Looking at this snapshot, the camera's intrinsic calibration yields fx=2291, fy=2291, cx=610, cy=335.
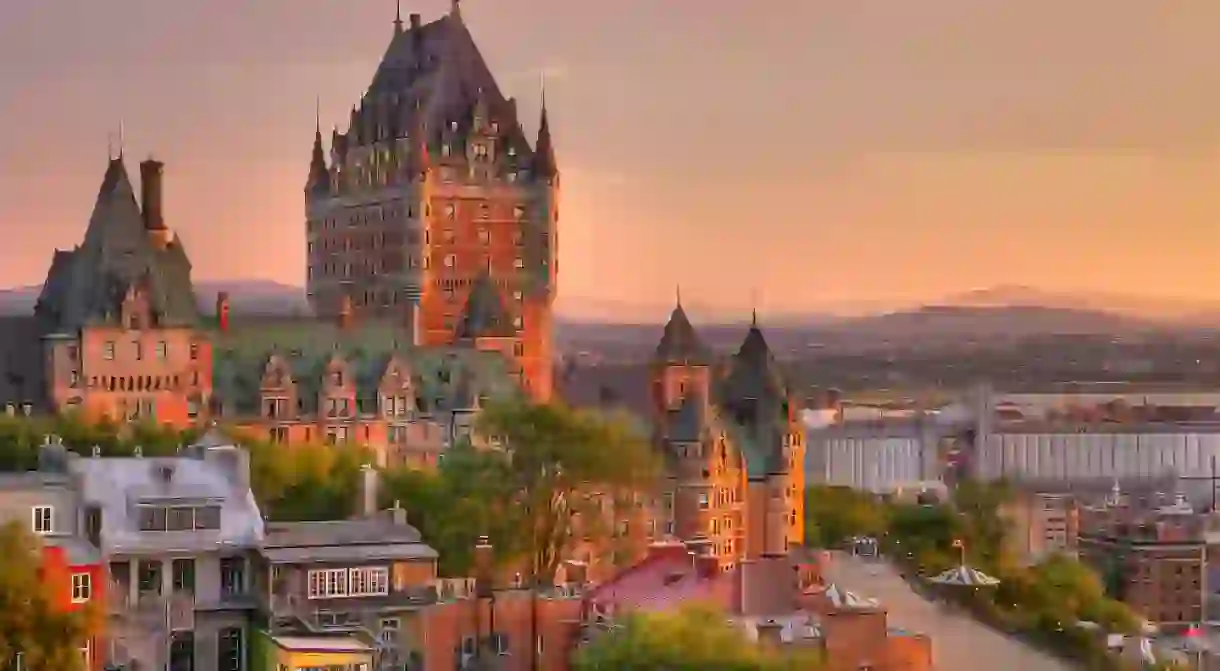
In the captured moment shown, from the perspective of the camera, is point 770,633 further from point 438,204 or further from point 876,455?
point 438,204

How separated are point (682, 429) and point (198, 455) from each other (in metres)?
8.38

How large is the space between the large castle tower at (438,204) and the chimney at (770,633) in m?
13.6

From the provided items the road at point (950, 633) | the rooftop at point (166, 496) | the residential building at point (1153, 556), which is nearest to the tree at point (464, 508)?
the rooftop at point (166, 496)

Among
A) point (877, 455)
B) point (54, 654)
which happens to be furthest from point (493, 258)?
point (54, 654)

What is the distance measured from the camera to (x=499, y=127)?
33.3 metres

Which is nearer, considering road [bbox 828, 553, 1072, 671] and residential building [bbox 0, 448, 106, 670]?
residential building [bbox 0, 448, 106, 670]

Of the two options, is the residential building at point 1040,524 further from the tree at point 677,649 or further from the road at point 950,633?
the tree at point 677,649

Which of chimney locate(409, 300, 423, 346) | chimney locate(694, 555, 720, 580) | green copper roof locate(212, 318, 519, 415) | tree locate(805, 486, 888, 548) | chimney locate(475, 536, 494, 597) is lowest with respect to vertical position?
tree locate(805, 486, 888, 548)

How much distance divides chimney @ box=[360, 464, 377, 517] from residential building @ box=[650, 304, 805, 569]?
434cm

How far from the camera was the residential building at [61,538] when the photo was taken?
16.6m

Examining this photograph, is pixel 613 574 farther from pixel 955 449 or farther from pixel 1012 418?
pixel 955 449

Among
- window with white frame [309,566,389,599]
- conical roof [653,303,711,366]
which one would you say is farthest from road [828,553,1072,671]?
conical roof [653,303,711,366]

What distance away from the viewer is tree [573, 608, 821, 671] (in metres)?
16.0

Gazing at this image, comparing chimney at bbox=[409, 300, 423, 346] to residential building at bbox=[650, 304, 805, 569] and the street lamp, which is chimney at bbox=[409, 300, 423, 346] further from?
the street lamp
